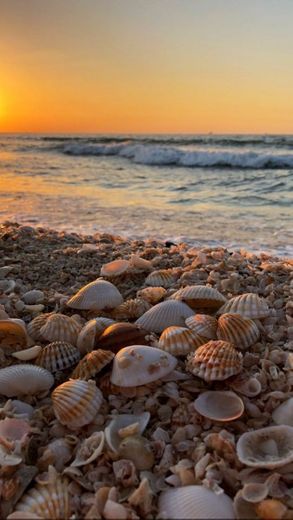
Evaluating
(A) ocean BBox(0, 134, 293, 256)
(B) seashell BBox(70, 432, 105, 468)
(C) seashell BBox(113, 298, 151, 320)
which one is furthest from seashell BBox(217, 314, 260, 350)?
(A) ocean BBox(0, 134, 293, 256)

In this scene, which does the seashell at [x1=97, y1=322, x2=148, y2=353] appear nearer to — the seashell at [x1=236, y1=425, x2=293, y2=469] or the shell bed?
the shell bed

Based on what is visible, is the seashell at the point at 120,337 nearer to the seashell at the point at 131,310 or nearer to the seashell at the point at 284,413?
the seashell at the point at 131,310

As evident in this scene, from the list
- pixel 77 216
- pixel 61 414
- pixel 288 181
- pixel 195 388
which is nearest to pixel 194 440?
pixel 195 388

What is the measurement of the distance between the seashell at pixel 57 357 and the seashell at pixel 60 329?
120 mm

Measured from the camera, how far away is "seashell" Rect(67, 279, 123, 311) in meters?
2.72

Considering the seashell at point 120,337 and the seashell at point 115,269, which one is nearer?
the seashell at point 120,337

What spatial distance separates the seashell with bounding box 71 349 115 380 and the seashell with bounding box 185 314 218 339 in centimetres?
43

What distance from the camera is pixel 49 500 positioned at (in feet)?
4.88

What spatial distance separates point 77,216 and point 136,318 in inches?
185

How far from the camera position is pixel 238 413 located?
178 cm

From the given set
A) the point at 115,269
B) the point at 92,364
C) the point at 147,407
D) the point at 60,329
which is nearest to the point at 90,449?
the point at 147,407

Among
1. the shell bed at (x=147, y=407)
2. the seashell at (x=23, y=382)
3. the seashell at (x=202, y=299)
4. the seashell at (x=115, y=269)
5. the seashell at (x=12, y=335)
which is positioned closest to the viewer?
the shell bed at (x=147, y=407)

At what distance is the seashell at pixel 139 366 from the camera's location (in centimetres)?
194

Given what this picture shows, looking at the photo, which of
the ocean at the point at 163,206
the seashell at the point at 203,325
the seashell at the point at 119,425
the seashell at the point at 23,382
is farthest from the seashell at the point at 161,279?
the ocean at the point at 163,206
